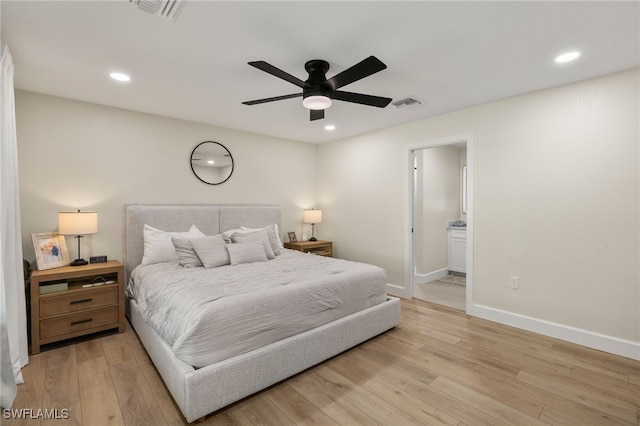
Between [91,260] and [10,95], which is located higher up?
[10,95]

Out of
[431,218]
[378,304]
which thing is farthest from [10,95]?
[431,218]

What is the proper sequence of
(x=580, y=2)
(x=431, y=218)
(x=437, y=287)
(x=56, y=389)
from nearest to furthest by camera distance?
1. (x=580, y=2)
2. (x=56, y=389)
3. (x=437, y=287)
4. (x=431, y=218)

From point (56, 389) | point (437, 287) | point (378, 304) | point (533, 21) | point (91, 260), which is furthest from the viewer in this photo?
point (437, 287)

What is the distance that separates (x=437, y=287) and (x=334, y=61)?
12.9 ft

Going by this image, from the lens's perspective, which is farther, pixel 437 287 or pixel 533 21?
pixel 437 287

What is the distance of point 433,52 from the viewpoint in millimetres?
2258

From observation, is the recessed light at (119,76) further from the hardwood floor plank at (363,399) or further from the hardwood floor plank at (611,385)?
the hardwood floor plank at (611,385)

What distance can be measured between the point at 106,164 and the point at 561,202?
494 centimetres

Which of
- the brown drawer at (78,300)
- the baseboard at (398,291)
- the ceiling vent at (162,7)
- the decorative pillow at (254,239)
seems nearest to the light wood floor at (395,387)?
the brown drawer at (78,300)

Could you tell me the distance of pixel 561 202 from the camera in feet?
9.47

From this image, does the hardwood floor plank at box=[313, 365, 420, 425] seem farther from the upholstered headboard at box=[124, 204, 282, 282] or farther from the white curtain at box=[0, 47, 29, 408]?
the upholstered headboard at box=[124, 204, 282, 282]

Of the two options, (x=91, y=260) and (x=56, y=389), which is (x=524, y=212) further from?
(x=91, y=260)

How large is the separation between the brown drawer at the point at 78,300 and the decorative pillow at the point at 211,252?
0.87m

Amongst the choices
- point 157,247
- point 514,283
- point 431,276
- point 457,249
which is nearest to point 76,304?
point 157,247
